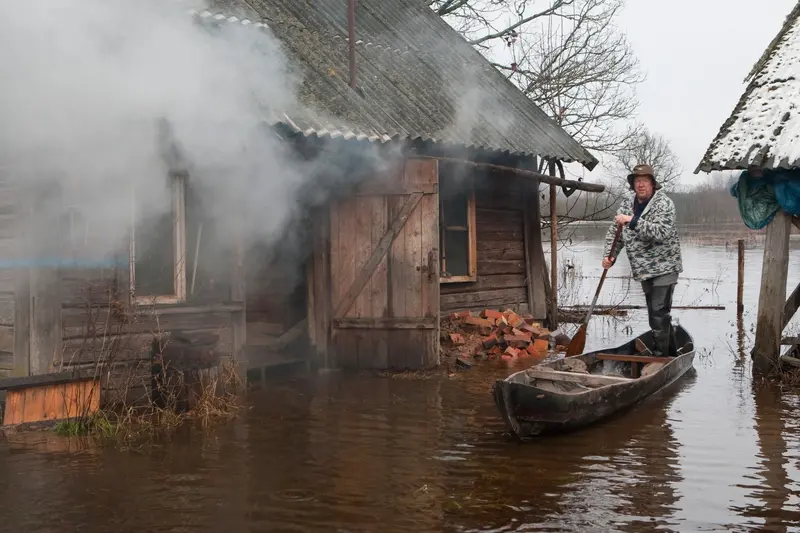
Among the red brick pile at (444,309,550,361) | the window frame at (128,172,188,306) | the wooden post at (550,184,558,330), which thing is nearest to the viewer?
the window frame at (128,172,188,306)

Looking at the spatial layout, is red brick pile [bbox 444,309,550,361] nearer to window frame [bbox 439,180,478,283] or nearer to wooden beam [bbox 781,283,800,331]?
window frame [bbox 439,180,478,283]

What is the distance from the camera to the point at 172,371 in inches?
261

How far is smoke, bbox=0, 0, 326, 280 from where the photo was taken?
6.01m

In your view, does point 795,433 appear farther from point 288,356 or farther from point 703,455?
point 288,356

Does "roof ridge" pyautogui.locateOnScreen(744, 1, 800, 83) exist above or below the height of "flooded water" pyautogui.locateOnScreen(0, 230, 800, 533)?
above

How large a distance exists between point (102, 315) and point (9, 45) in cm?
251

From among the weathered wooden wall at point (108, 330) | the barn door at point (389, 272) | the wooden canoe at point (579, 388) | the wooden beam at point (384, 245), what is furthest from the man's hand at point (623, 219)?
the weathered wooden wall at point (108, 330)

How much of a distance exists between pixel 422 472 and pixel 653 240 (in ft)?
14.3

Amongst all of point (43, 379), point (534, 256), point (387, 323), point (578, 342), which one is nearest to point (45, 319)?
point (43, 379)

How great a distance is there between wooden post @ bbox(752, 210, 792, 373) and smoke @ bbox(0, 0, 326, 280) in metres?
5.41

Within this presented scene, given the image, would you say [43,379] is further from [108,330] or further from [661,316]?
[661,316]

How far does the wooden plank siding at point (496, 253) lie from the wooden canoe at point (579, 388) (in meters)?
3.22

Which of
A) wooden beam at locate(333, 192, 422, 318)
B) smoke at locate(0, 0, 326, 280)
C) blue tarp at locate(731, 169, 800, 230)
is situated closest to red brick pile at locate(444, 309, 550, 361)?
wooden beam at locate(333, 192, 422, 318)

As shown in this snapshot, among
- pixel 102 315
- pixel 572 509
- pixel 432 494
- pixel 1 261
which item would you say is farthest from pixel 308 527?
A: pixel 1 261
